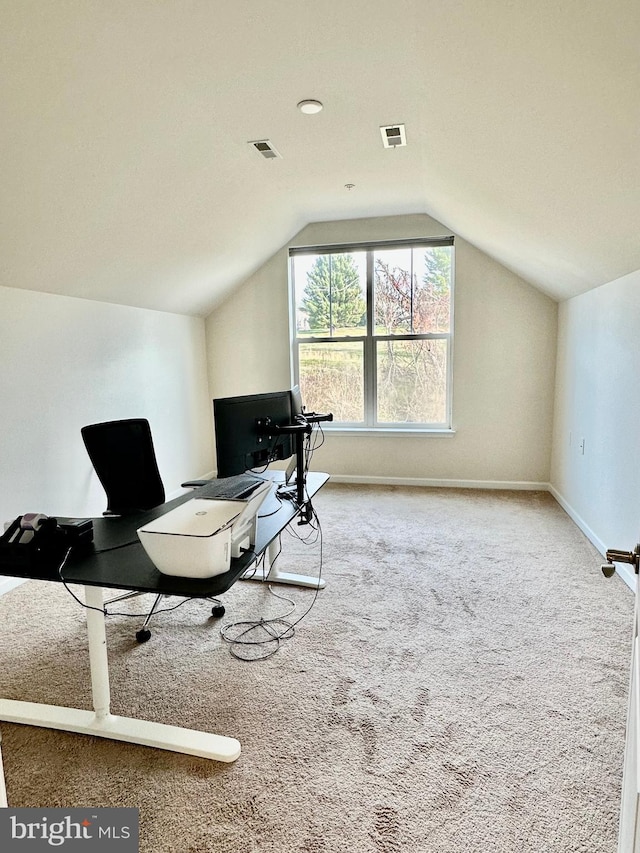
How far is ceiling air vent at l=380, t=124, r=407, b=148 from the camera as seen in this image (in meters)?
2.78

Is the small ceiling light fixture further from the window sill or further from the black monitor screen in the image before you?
the window sill

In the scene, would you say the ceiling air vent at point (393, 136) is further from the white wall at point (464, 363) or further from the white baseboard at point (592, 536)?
the white baseboard at point (592, 536)

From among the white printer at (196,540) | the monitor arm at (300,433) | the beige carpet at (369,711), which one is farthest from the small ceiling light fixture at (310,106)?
the beige carpet at (369,711)

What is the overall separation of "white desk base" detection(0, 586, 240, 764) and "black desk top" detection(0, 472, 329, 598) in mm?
111

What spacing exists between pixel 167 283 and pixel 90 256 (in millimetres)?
995

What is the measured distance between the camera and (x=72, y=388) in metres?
3.46

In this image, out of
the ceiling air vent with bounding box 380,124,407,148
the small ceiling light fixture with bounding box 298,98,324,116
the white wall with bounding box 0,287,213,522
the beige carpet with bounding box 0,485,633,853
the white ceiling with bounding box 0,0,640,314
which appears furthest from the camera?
the white wall with bounding box 0,287,213,522

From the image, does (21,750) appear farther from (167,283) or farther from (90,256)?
(167,283)

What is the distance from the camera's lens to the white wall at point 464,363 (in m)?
4.69

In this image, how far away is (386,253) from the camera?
493cm

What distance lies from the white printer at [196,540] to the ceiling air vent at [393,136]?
226 cm

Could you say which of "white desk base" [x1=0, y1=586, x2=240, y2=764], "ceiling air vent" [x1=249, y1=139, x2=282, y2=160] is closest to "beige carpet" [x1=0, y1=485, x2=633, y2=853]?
"white desk base" [x1=0, y1=586, x2=240, y2=764]

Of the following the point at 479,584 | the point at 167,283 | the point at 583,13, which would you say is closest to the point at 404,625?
the point at 479,584

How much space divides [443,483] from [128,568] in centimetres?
386
